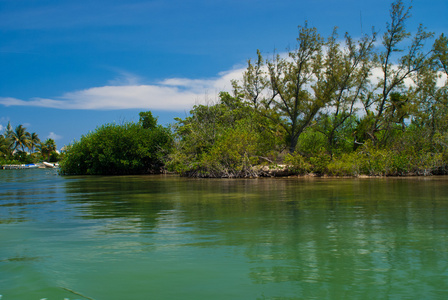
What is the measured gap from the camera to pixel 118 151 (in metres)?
Result: 39.6

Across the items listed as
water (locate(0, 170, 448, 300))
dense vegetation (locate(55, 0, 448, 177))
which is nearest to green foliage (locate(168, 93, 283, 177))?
dense vegetation (locate(55, 0, 448, 177))

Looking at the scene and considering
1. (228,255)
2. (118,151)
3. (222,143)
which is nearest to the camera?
(228,255)

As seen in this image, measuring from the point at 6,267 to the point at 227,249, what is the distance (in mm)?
2819

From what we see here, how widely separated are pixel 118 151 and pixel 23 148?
64071 mm

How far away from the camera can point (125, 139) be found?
3984 centimetres

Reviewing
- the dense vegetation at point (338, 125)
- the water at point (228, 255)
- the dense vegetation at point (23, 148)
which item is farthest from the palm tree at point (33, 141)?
the water at point (228, 255)

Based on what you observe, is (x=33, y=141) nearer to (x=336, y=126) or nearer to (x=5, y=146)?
(x=5, y=146)

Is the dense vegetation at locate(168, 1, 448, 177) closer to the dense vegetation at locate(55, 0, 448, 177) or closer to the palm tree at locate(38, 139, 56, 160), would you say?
the dense vegetation at locate(55, 0, 448, 177)

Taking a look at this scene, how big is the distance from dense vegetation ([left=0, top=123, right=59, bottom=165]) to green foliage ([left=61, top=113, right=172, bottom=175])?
4618 cm

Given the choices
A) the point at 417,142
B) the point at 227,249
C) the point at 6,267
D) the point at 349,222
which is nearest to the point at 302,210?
the point at 349,222

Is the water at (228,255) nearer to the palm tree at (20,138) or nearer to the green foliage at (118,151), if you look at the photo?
the green foliage at (118,151)

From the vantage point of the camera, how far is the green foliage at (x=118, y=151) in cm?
3909

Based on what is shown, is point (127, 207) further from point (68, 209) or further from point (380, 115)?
point (380, 115)

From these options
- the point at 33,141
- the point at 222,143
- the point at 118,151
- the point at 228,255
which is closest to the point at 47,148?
the point at 33,141
